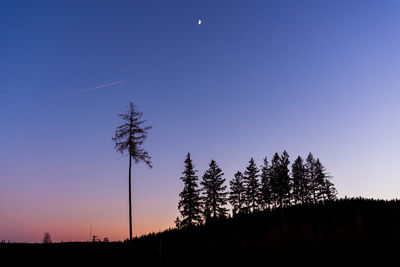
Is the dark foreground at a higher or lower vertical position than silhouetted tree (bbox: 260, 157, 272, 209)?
lower

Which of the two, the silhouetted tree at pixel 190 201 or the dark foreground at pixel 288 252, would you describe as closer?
the dark foreground at pixel 288 252

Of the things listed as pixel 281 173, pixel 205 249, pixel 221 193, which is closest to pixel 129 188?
pixel 205 249

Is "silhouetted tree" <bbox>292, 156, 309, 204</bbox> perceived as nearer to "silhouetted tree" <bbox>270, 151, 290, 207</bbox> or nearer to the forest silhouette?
"silhouetted tree" <bbox>270, 151, 290, 207</bbox>

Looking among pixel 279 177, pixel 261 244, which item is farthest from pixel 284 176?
pixel 261 244

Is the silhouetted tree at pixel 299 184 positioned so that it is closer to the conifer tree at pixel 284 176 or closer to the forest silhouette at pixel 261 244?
the conifer tree at pixel 284 176

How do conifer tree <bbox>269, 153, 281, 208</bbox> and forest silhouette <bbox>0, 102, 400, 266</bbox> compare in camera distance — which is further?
conifer tree <bbox>269, 153, 281, 208</bbox>

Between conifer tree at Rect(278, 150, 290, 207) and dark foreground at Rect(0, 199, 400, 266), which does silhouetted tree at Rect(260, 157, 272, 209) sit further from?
dark foreground at Rect(0, 199, 400, 266)

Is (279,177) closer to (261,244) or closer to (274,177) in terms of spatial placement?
(274,177)

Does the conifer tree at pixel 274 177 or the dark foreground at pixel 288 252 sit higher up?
the conifer tree at pixel 274 177

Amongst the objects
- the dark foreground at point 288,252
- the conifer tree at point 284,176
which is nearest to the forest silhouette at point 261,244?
the dark foreground at point 288,252

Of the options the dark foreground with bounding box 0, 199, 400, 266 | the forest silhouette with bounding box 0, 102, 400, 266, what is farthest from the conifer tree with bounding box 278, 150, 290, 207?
the dark foreground with bounding box 0, 199, 400, 266

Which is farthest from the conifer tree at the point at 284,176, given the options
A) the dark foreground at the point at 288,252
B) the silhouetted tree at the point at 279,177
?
the dark foreground at the point at 288,252

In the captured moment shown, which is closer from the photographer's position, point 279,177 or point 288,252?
point 288,252

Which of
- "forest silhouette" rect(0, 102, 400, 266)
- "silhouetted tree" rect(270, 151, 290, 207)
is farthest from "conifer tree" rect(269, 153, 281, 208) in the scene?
"forest silhouette" rect(0, 102, 400, 266)
